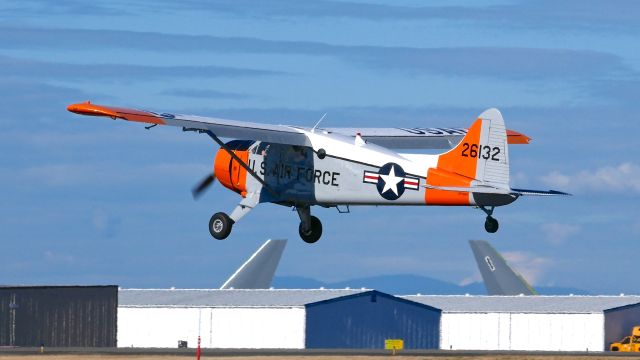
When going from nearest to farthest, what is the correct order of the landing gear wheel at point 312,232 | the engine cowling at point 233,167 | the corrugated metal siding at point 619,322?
the engine cowling at point 233,167
the landing gear wheel at point 312,232
the corrugated metal siding at point 619,322

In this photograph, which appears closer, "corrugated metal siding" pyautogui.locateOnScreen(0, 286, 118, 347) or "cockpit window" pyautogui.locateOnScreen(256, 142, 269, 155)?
"cockpit window" pyautogui.locateOnScreen(256, 142, 269, 155)

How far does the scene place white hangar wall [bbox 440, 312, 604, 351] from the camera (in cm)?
9366

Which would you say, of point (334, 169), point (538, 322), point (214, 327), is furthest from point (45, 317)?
point (334, 169)

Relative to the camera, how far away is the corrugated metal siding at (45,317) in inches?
3519

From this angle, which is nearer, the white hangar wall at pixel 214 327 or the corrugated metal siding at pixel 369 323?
the white hangar wall at pixel 214 327

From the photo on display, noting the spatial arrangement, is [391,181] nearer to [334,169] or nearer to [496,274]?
[334,169]

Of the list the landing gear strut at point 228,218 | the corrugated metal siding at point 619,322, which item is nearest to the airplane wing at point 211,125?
the landing gear strut at point 228,218

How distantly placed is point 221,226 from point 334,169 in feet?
12.9

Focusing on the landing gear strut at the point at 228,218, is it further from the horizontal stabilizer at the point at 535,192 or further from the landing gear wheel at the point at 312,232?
the horizontal stabilizer at the point at 535,192

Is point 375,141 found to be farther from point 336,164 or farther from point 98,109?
point 98,109

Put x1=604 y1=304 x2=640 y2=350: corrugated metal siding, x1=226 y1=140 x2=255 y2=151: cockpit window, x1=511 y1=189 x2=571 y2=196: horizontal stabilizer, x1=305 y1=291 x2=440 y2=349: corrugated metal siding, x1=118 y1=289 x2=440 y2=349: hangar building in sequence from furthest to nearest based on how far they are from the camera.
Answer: x1=604 y1=304 x2=640 y2=350: corrugated metal siding, x1=305 y1=291 x2=440 y2=349: corrugated metal siding, x1=118 y1=289 x2=440 y2=349: hangar building, x1=226 y1=140 x2=255 y2=151: cockpit window, x1=511 y1=189 x2=571 y2=196: horizontal stabilizer

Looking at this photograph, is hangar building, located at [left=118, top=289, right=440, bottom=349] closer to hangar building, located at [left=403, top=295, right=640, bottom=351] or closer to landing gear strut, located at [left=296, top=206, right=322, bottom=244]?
hangar building, located at [left=403, top=295, right=640, bottom=351]

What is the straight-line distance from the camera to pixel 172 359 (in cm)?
6706

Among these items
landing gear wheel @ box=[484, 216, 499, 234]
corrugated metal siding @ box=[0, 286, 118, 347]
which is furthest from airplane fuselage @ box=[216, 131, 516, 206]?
corrugated metal siding @ box=[0, 286, 118, 347]
